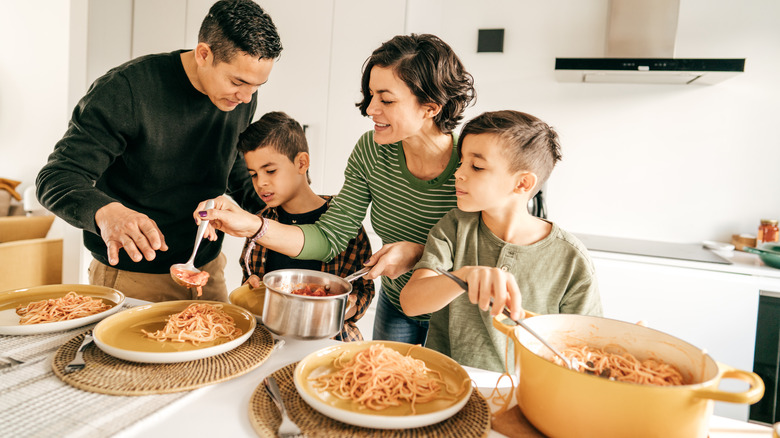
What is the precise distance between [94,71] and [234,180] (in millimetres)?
1972

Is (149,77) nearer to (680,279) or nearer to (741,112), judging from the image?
(680,279)

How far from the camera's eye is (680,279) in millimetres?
2361

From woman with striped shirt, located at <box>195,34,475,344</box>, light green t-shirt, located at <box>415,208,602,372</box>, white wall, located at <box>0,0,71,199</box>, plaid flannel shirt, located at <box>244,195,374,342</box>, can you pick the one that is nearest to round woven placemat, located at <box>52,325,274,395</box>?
woman with striped shirt, located at <box>195,34,475,344</box>

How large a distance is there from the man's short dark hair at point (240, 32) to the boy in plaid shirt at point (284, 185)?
0.98ft

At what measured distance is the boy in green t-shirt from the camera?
1198mm

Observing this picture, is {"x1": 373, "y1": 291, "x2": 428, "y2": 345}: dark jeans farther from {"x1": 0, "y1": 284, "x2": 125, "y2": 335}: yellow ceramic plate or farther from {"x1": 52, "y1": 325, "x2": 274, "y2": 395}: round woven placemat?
{"x1": 0, "y1": 284, "x2": 125, "y2": 335}: yellow ceramic plate

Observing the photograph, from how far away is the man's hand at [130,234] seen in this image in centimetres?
107

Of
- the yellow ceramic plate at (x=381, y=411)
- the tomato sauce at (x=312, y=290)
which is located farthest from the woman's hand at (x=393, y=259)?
the yellow ceramic plate at (x=381, y=411)

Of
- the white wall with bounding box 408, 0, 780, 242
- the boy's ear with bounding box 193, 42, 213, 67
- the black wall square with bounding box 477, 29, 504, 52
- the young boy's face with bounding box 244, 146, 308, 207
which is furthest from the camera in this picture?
the black wall square with bounding box 477, 29, 504, 52

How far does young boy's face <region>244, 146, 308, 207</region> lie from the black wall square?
6.67ft

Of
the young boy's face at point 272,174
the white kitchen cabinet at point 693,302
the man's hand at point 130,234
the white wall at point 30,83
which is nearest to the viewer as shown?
the man's hand at point 130,234

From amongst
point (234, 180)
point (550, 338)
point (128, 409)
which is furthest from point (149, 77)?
point (550, 338)

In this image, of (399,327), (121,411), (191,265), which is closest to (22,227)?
(191,265)

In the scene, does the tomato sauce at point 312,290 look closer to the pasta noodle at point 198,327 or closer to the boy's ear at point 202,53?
the pasta noodle at point 198,327
